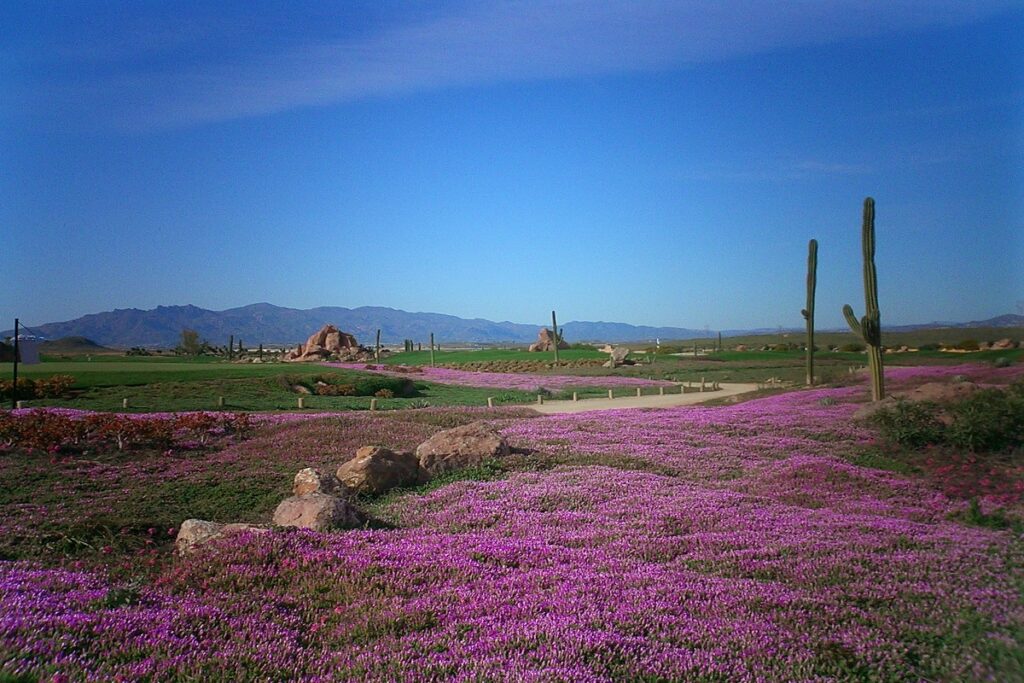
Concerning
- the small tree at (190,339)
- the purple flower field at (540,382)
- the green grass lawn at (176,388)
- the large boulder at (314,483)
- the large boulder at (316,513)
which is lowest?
the large boulder at (316,513)

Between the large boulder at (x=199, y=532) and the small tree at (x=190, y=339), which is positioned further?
the small tree at (x=190, y=339)

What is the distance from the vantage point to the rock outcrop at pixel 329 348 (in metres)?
53.2

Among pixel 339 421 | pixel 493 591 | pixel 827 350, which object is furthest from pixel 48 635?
pixel 827 350

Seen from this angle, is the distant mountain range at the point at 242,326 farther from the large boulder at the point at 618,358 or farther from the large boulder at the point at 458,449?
the large boulder at the point at 618,358

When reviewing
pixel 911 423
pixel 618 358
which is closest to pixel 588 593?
pixel 911 423

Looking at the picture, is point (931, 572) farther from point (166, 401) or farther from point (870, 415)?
point (166, 401)

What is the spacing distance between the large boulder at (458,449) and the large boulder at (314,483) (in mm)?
1787

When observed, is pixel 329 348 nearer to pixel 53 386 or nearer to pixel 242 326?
pixel 242 326

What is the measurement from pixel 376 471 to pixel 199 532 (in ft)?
8.43

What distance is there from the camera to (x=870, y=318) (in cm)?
662

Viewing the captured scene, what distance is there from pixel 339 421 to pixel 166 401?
2.18 meters

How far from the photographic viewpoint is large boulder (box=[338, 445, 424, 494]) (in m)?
7.60

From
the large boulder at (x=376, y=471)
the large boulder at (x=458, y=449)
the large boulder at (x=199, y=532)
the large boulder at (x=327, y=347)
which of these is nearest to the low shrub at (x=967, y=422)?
the large boulder at (x=458, y=449)

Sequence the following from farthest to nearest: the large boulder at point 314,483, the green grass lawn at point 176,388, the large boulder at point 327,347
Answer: the large boulder at point 327,347 → the green grass lawn at point 176,388 → the large boulder at point 314,483
